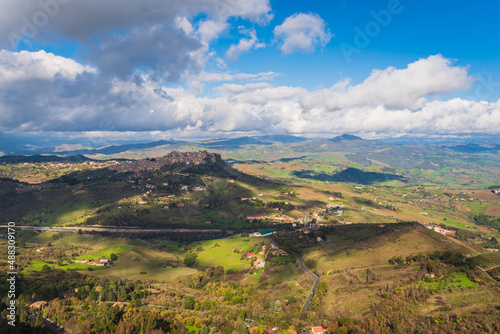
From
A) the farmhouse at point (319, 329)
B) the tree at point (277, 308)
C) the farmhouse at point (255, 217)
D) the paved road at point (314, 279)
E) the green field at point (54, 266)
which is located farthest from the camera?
the farmhouse at point (255, 217)

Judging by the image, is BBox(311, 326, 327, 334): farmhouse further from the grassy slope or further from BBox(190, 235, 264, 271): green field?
the grassy slope

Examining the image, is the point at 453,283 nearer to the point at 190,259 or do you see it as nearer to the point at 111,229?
the point at 190,259

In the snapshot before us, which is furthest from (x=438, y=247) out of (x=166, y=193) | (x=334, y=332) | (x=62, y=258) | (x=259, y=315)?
(x=166, y=193)

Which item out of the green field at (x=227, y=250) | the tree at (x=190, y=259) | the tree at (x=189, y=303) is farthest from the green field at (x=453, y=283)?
the tree at (x=190, y=259)

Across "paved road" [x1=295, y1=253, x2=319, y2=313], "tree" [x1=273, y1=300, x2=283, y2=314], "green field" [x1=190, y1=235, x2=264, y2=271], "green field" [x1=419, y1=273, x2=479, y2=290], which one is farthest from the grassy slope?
"green field" [x1=419, y1=273, x2=479, y2=290]

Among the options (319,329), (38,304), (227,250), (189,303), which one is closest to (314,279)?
(319,329)

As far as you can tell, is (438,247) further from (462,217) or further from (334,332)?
(462,217)

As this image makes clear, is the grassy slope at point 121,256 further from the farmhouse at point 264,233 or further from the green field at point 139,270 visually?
the farmhouse at point 264,233

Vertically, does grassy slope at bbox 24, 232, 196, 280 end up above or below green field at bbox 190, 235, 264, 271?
above

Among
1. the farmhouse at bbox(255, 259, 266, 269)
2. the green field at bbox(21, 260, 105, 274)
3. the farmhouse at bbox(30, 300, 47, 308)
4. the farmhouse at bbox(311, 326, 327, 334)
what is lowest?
the farmhouse at bbox(255, 259, 266, 269)

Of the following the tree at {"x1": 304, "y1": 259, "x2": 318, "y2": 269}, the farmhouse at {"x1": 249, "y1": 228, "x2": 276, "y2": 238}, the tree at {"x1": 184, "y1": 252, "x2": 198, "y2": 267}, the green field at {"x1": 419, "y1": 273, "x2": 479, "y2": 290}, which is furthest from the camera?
the farmhouse at {"x1": 249, "y1": 228, "x2": 276, "y2": 238}

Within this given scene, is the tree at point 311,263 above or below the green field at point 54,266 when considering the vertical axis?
below
